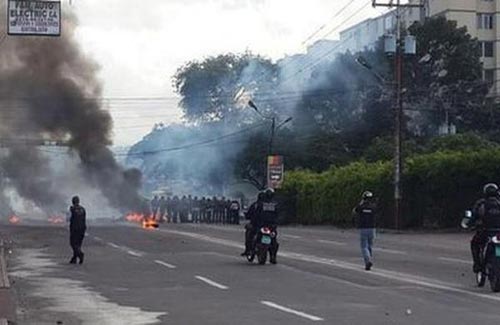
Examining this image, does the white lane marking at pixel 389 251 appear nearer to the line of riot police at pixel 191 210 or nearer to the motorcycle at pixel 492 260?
the motorcycle at pixel 492 260

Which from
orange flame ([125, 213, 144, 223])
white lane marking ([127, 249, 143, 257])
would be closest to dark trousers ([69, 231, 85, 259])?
white lane marking ([127, 249, 143, 257])

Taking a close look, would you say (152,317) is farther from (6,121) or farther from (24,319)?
(6,121)

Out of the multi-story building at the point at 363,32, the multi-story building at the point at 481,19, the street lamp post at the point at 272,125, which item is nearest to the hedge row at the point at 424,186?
the street lamp post at the point at 272,125

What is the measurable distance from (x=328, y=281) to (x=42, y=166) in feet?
148

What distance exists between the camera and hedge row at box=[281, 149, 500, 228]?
43688 mm

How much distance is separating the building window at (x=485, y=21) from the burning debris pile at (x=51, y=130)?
44.0 metres

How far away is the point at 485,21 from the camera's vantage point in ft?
316

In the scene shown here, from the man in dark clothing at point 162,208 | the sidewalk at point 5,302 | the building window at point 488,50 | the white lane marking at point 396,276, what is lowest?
the sidewalk at point 5,302

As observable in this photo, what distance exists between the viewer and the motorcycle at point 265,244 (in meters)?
22.7

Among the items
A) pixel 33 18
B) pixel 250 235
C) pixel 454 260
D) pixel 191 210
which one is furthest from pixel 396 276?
pixel 191 210

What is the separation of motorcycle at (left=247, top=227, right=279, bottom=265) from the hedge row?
22136mm

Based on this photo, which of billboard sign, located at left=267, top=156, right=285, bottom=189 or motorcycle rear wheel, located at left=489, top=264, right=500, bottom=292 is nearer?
motorcycle rear wheel, located at left=489, top=264, right=500, bottom=292

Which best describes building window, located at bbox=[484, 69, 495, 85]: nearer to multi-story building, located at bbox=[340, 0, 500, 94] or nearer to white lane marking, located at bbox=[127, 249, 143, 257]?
multi-story building, located at bbox=[340, 0, 500, 94]

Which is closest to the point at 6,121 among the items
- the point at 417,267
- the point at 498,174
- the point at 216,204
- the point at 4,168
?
the point at 4,168
